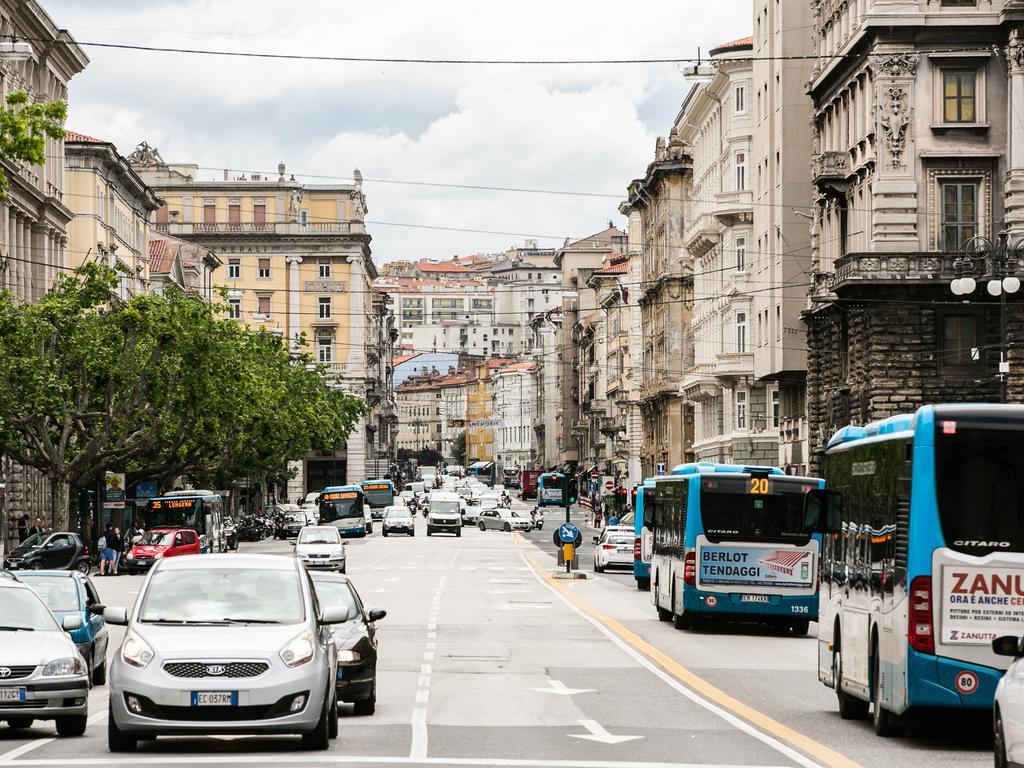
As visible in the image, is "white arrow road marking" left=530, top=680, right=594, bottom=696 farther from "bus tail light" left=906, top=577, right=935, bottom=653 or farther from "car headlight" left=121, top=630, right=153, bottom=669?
"car headlight" left=121, top=630, right=153, bottom=669

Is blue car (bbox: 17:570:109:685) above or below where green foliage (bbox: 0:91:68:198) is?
below

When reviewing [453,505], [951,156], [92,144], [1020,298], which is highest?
[92,144]

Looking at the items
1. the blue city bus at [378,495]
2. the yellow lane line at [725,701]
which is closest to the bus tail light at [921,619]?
the yellow lane line at [725,701]

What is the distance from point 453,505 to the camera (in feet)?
354

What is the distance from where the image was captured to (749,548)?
32.8m

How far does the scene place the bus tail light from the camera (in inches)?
618

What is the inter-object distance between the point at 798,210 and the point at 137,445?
25.4m

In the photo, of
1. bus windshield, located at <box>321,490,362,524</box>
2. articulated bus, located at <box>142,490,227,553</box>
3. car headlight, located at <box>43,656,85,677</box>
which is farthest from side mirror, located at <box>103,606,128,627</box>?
bus windshield, located at <box>321,490,362,524</box>

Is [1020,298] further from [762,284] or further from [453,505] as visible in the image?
[453,505]

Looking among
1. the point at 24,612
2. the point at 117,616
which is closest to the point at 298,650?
the point at 117,616

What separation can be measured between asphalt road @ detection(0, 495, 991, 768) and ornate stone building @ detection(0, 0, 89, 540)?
3437 centimetres

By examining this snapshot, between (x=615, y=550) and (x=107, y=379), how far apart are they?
17.2m

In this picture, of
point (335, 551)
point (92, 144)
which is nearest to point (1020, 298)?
point (335, 551)

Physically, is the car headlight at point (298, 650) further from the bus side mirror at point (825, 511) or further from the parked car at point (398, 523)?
the parked car at point (398, 523)
